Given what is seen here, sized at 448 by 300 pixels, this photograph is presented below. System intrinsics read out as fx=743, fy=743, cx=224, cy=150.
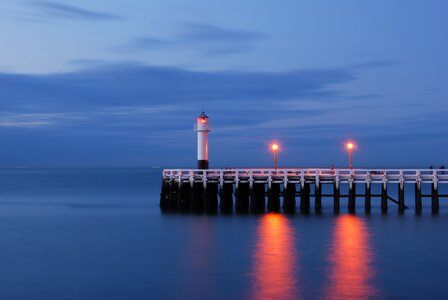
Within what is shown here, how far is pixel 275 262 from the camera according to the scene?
80.0 feet

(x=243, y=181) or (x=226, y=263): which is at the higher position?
(x=243, y=181)

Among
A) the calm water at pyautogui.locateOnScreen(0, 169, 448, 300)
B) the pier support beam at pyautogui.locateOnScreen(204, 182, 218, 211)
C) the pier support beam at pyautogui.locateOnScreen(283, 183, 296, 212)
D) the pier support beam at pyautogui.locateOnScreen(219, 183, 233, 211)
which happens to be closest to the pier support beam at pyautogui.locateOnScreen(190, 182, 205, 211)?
the pier support beam at pyautogui.locateOnScreen(204, 182, 218, 211)

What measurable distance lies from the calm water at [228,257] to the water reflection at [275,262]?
0.03 m

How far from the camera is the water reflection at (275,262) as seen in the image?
1989 centimetres

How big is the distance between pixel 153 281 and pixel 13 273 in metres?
4.50

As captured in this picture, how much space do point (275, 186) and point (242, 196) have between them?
7.96ft

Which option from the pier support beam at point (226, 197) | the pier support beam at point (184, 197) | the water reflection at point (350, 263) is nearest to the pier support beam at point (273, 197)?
the pier support beam at point (226, 197)

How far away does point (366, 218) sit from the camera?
35.8 m

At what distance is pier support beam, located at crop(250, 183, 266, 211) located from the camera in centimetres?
3914

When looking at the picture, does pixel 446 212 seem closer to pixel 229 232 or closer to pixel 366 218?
pixel 366 218

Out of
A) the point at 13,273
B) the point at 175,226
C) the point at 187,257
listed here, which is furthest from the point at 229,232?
the point at 13,273

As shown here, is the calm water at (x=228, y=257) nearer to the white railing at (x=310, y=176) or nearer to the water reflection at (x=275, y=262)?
the water reflection at (x=275, y=262)

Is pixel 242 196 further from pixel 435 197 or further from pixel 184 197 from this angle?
pixel 435 197

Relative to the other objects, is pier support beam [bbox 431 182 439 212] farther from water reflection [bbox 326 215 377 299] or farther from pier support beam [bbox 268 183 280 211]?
pier support beam [bbox 268 183 280 211]
